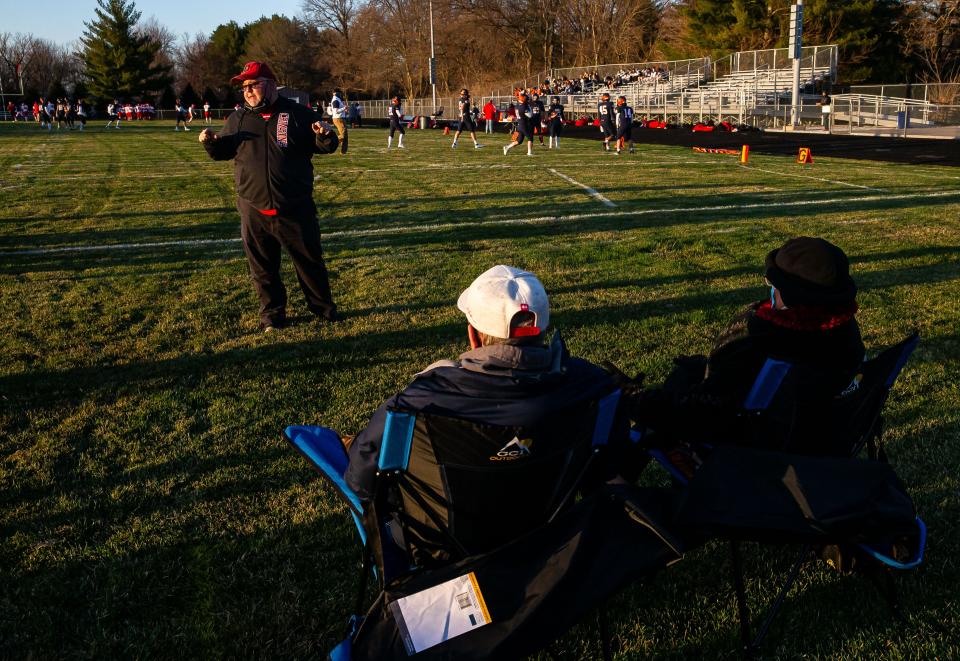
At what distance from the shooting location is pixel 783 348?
10.3ft

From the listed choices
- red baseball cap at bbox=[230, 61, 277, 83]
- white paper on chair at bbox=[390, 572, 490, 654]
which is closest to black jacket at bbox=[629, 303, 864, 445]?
white paper on chair at bbox=[390, 572, 490, 654]

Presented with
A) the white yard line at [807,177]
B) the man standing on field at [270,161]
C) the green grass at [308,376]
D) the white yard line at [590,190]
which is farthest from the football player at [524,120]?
the man standing on field at [270,161]

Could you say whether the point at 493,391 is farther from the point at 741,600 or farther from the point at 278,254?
the point at 278,254

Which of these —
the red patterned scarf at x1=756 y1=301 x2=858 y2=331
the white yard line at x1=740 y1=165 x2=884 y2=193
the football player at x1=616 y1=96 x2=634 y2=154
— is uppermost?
the football player at x1=616 y1=96 x2=634 y2=154

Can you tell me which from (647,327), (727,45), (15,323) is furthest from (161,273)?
(727,45)

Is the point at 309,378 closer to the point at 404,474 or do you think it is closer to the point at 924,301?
the point at 404,474

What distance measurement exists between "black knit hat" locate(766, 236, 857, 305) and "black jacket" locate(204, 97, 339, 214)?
401cm

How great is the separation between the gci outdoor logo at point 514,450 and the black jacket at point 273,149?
4.32 meters

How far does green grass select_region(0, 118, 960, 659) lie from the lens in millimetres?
3061

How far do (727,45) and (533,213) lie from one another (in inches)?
1792

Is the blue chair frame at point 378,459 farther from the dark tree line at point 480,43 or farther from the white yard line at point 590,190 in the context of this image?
the dark tree line at point 480,43

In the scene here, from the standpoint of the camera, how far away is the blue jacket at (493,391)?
235 cm

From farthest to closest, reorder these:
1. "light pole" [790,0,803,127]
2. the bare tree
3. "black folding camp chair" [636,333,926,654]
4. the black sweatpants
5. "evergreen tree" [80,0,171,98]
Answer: "evergreen tree" [80,0,171,98], the bare tree, "light pole" [790,0,803,127], the black sweatpants, "black folding camp chair" [636,333,926,654]

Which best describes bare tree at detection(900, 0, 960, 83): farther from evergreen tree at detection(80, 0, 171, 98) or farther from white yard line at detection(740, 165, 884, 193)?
evergreen tree at detection(80, 0, 171, 98)
